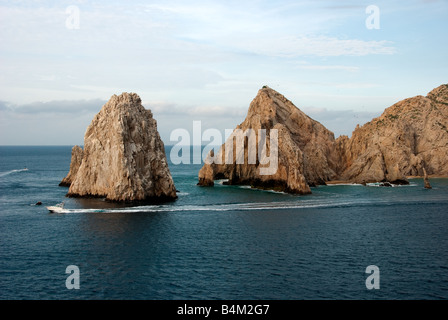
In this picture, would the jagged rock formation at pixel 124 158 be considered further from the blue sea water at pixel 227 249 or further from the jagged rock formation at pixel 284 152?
the jagged rock formation at pixel 284 152

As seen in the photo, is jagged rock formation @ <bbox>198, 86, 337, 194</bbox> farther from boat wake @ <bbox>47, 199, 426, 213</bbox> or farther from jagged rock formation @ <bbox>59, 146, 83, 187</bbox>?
jagged rock formation @ <bbox>59, 146, 83, 187</bbox>

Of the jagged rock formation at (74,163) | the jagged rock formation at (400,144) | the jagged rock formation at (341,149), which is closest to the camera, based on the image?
the jagged rock formation at (341,149)

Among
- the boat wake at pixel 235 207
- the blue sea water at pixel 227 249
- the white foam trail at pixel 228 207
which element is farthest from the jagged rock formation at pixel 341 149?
the blue sea water at pixel 227 249

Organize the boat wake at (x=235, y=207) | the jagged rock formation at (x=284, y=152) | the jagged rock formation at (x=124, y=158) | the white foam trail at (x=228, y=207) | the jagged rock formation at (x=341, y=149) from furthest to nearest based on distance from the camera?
1. the jagged rock formation at (x=341, y=149)
2. the jagged rock formation at (x=284, y=152)
3. the jagged rock formation at (x=124, y=158)
4. the boat wake at (x=235, y=207)
5. the white foam trail at (x=228, y=207)

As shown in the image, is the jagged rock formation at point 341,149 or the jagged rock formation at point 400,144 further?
the jagged rock formation at point 400,144

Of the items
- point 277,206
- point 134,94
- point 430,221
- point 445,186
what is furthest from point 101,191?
point 445,186

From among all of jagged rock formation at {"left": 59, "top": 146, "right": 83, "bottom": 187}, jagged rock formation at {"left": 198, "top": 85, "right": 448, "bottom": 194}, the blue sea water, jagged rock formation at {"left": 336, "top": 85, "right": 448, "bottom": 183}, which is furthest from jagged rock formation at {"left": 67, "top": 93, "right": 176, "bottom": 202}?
jagged rock formation at {"left": 336, "top": 85, "right": 448, "bottom": 183}

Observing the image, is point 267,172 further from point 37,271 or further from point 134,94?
point 37,271

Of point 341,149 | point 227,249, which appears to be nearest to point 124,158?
point 227,249
